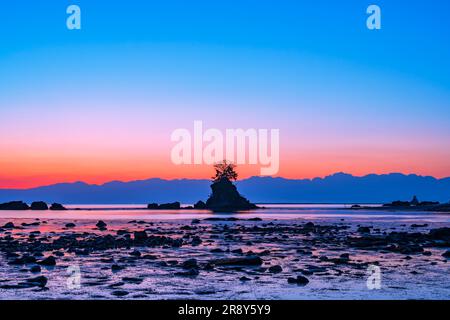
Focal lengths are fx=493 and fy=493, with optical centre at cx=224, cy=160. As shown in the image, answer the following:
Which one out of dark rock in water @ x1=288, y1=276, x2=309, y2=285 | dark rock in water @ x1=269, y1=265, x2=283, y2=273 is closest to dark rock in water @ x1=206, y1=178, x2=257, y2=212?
dark rock in water @ x1=269, y1=265, x2=283, y2=273

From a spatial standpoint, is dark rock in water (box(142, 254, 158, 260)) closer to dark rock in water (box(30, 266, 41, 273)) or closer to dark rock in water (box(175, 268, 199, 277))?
dark rock in water (box(175, 268, 199, 277))

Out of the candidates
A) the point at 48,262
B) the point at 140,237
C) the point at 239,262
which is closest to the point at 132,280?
the point at 239,262

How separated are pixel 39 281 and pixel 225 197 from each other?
16568cm

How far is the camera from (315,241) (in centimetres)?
4247

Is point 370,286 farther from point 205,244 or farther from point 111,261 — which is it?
point 205,244

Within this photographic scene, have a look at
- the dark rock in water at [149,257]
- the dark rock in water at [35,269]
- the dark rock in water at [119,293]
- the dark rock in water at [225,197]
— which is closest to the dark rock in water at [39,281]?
the dark rock in water at [35,269]

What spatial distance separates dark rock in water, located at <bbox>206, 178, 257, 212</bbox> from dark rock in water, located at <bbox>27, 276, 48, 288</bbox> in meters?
162

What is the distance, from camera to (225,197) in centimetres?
18638

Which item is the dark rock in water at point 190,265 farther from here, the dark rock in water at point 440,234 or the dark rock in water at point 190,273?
the dark rock in water at point 440,234

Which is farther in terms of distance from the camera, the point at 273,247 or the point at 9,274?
the point at 273,247

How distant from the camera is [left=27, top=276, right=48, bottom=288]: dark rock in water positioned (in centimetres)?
2061

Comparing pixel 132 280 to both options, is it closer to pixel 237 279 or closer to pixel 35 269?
pixel 237 279
